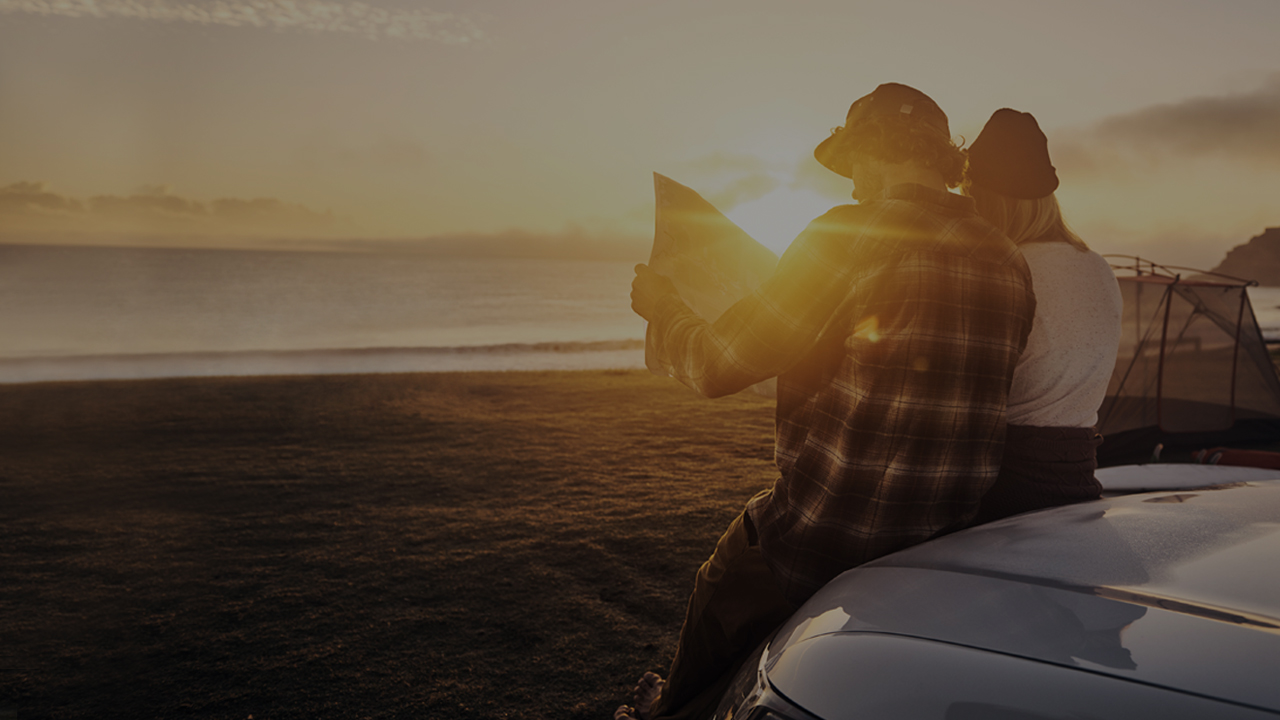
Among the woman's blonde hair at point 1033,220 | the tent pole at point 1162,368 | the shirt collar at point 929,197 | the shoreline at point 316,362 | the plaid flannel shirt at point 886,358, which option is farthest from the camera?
the shoreline at point 316,362

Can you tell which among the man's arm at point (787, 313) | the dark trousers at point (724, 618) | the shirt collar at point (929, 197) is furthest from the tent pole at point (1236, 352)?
the man's arm at point (787, 313)

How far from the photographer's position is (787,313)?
1492 mm

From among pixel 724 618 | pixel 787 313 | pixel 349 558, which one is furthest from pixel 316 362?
pixel 787 313

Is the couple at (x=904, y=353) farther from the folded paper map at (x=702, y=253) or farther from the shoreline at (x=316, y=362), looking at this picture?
the shoreline at (x=316, y=362)

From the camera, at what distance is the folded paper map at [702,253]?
1.96 m

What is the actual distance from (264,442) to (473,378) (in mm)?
5616

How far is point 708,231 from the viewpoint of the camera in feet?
6.69

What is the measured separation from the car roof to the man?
0.14m

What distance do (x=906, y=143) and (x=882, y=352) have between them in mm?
507

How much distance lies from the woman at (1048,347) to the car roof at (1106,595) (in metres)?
0.17

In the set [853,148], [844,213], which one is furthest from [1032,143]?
[844,213]

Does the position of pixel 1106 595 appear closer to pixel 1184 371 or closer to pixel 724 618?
pixel 724 618

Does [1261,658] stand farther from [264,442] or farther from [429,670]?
[264,442]

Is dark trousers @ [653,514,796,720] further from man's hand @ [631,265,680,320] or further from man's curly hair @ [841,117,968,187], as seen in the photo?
man's curly hair @ [841,117,968,187]
